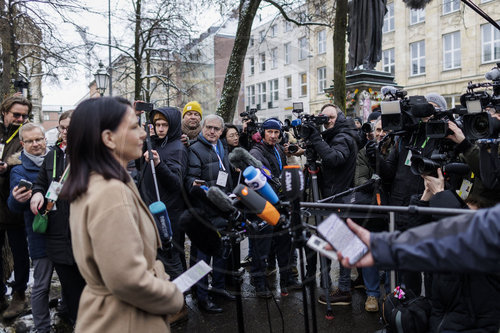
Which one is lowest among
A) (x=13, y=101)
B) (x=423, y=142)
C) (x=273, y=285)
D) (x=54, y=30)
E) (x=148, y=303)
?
(x=273, y=285)

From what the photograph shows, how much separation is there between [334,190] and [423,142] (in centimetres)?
112

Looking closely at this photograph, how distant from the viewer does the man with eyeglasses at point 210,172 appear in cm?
387

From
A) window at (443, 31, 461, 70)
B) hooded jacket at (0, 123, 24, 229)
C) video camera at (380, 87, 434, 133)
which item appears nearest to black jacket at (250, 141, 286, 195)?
video camera at (380, 87, 434, 133)

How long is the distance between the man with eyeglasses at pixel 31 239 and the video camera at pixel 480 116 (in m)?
3.48

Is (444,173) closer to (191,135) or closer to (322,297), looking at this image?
(322,297)

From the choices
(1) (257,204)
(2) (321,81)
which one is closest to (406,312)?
(1) (257,204)

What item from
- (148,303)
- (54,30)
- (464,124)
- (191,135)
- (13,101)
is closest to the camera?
(148,303)

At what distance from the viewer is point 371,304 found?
3.65m

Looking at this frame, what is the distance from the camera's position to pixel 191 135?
4988mm

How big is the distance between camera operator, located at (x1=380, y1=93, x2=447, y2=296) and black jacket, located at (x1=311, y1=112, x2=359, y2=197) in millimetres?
545

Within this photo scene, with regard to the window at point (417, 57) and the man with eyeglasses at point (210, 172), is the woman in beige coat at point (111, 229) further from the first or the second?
the window at point (417, 57)

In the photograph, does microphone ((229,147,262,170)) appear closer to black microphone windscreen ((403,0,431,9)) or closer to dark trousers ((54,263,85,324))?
dark trousers ((54,263,85,324))

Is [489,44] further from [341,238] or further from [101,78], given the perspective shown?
[341,238]

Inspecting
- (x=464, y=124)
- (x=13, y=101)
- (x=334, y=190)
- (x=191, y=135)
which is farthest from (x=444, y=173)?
(x=13, y=101)
